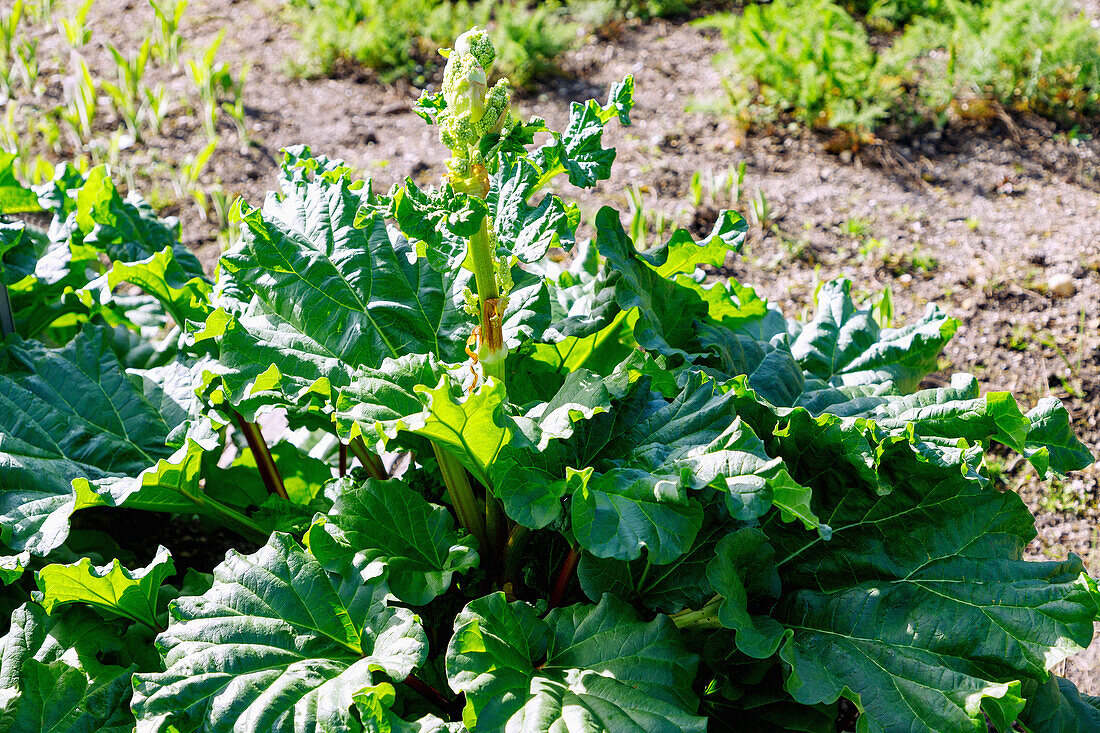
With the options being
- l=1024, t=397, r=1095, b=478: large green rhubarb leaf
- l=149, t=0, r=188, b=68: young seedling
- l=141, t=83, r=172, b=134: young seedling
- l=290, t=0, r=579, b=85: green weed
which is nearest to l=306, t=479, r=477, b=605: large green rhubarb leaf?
l=1024, t=397, r=1095, b=478: large green rhubarb leaf

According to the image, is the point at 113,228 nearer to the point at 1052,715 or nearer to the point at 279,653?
the point at 279,653

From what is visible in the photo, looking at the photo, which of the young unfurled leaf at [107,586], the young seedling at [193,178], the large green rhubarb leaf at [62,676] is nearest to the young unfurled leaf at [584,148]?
the young unfurled leaf at [107,586]

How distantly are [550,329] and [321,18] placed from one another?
3.92 metres

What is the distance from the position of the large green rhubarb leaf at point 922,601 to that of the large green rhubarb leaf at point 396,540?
0.65m

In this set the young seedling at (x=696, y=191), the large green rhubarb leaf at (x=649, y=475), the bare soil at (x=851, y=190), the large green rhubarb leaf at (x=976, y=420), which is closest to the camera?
the large green rhubarb leaf at (x=649, y=475)

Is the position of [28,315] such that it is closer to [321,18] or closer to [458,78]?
[458,78]

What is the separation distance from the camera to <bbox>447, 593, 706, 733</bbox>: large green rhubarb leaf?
148cm

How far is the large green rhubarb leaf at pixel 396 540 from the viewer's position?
1.72 m

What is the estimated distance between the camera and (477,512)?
1967 mm

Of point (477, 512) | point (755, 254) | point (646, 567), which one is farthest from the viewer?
point (755, 254)

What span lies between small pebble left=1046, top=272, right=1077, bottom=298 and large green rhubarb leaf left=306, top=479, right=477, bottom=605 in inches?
107

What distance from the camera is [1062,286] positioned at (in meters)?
3.41

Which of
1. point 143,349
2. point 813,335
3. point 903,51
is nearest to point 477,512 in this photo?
point 813,335

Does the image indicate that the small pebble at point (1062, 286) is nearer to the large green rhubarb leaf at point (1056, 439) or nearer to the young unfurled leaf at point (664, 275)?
the large green rhubarb leaf at point (1056, 439)
